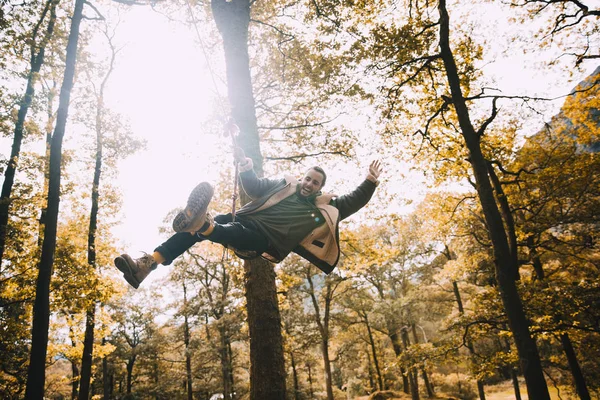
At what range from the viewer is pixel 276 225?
3461 mm

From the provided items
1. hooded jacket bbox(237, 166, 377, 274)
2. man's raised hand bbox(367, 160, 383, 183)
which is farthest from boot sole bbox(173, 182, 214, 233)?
man's raised hand bbox(367, 160, 383, 183)

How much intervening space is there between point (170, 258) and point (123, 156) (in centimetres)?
1413

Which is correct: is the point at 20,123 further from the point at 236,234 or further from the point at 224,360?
the point at 224,360

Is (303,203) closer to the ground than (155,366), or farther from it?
farther from it

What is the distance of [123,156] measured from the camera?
14.8 m

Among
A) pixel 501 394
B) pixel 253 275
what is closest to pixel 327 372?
pixel 501 394

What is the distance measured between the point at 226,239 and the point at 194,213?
1.46ft

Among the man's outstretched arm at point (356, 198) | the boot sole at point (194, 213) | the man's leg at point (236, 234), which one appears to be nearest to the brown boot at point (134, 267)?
the boot sole at point (194, 213)

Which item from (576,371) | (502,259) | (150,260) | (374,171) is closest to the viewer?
(150,260)

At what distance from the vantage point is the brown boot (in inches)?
112

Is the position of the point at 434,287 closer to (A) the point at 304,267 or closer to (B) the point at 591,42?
(A) the point at 304,267

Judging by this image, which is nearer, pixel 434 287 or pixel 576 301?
pixel 576 301

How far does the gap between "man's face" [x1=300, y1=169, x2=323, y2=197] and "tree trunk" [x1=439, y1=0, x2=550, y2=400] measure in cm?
512

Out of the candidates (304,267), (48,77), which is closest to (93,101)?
(48,77)
